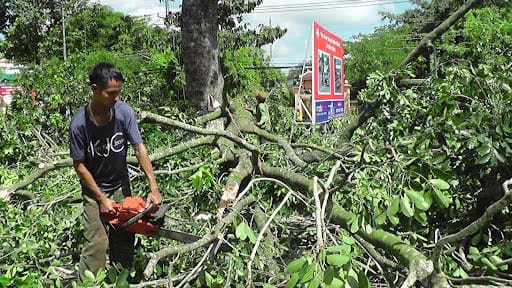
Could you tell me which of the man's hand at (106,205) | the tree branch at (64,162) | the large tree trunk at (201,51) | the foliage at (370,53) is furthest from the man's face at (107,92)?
the foliage at (370,53)

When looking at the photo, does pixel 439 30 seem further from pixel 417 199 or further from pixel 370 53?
pixel 370 53

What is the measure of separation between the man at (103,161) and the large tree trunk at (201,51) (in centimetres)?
378

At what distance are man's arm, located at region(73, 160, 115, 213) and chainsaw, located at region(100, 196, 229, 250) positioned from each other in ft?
0.12

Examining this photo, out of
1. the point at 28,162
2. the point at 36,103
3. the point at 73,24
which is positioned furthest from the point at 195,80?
the point at 73,24

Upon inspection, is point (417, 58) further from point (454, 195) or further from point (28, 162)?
point (28, 162)

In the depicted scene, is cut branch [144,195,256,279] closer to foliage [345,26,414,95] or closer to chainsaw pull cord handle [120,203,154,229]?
chainsaw pull cord handle [120,203,154,229]

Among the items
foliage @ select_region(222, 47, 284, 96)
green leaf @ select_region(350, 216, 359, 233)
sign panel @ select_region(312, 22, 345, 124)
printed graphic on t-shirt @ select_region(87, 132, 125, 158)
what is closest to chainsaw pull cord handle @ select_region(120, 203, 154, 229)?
printed graphic on t-shirt @ select_region(87, 132, 125, 158)

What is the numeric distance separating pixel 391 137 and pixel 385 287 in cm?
124

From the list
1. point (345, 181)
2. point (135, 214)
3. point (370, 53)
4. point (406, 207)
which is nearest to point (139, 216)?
point (135, 214)

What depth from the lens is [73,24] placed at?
21734 mm

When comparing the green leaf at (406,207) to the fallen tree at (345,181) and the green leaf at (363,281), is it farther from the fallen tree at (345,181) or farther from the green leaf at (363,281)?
the green leaf at (363,281)

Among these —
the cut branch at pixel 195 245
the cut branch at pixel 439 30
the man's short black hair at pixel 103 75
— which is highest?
the cut branch at pixel 439 30

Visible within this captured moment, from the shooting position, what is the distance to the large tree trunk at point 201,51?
676cm

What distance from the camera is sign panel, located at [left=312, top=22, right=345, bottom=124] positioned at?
565cm
